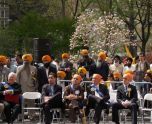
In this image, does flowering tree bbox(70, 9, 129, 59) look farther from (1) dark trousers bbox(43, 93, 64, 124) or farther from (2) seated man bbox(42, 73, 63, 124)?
(1) dark trousers bbox(43, 93, 64, 124)

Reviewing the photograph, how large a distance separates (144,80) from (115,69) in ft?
4.26

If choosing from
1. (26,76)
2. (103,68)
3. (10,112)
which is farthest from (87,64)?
(10,112)

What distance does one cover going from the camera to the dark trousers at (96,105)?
59.2ft

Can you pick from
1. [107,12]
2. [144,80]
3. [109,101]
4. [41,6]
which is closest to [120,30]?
[107,12]

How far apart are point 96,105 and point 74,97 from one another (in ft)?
2.25

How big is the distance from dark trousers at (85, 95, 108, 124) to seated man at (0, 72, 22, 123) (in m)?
2.07

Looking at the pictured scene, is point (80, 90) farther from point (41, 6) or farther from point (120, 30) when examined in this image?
point (41, 6)

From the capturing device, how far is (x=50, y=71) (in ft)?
65.0

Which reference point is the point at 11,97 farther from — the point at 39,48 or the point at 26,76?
the point at 39,48

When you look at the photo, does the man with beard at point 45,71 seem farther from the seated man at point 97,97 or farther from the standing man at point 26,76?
the seated man at point 97,97

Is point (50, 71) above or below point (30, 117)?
above

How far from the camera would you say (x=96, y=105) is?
1811 cm

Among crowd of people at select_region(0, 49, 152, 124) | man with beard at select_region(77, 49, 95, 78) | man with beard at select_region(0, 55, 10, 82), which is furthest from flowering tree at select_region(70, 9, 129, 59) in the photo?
crowd of people at select_region(0, 49, 152, 124)

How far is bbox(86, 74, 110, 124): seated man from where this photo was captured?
1805 cm
